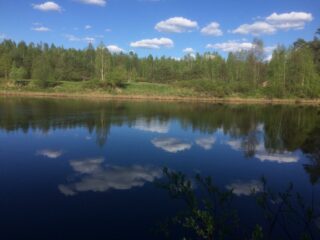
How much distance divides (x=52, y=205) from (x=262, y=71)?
102m


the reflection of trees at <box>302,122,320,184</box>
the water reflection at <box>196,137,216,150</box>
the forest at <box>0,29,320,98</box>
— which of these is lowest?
the reflection of trees at <box>302,122,320,184</box>

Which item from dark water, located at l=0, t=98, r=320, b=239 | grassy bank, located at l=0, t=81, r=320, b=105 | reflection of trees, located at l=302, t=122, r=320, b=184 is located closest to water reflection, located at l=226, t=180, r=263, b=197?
dark water, located at l=0, t=98, r=320, b=239

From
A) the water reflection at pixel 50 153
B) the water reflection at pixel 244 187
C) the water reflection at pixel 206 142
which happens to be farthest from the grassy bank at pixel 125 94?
the water reflection at pixel 244 187

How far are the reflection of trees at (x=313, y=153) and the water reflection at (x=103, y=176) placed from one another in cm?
934

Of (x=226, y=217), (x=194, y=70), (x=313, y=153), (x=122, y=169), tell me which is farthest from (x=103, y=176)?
(x=194, y=70)

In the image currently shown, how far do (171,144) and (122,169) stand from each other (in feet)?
29.1

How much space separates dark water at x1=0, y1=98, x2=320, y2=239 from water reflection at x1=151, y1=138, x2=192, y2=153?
0.08m

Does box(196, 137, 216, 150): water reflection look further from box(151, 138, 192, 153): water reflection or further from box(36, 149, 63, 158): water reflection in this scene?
box(36, 149, 63, 158): water reflection

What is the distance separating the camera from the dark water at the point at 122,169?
12109 mm

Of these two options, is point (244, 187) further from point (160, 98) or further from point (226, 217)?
point (160, 98)

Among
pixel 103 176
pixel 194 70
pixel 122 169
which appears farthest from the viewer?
pixel 194 70

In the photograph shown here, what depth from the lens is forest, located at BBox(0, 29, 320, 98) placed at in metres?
89.2

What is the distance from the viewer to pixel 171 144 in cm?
2709

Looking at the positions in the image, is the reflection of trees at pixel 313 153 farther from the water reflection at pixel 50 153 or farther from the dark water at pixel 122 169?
the water reflection at pixel 50 153
